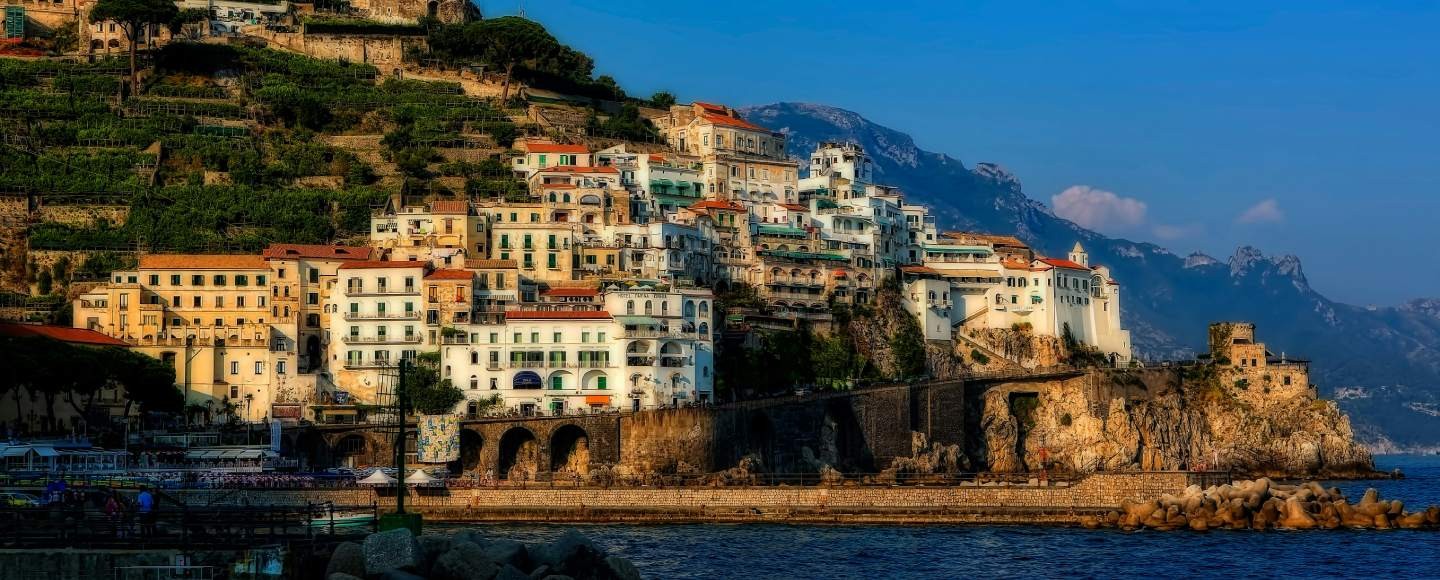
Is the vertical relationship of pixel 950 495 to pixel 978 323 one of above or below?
below

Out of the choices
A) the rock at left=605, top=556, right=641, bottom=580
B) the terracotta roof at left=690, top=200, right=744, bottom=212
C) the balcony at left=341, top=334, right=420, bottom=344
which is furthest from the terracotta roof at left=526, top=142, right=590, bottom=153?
the rock at left=605, top=556, right=641, bottom=580

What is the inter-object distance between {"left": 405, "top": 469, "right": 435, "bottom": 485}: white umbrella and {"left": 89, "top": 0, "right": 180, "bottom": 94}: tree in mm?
50990

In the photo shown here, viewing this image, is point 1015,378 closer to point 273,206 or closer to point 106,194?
point 273,206

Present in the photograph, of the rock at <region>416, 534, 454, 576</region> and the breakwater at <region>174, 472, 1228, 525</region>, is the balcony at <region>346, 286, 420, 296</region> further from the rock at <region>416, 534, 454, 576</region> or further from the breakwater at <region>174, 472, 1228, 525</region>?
the rock at <region>416, 534, 454, 576</region>

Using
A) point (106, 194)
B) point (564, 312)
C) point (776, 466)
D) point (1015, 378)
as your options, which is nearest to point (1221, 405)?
point (1015, 378)

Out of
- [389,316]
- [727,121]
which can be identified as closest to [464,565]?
[389,316]

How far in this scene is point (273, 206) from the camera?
4304 inches

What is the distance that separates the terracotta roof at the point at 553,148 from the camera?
116 metres

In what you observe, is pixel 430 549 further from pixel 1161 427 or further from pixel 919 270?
pixel 919 270

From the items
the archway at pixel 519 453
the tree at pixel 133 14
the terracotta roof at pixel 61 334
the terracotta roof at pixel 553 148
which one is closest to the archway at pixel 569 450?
the archway at pixel 519 453

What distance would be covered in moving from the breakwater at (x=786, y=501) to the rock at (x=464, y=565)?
111 feet

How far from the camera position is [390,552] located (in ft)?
133

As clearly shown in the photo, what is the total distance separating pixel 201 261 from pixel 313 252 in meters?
5.49

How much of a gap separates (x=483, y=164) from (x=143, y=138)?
19673 millimetres
